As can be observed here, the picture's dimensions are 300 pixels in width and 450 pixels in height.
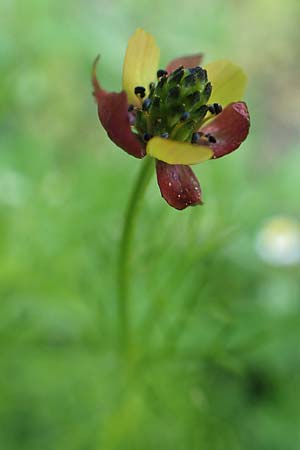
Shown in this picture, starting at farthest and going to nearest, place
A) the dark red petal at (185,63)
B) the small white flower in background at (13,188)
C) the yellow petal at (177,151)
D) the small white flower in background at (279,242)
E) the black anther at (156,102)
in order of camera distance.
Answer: the small white flower in background at (279,242) < the small white flower in background at (13,188) < the dark red petal at (185,63) < the black anther at (156,102) < the yellow petal at (177,151)

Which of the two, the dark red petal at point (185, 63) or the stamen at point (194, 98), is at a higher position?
the dark red petal at point (185, 63)

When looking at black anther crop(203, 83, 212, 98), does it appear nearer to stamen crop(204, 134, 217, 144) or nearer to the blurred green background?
stamen crop(204, 134, 217, 144)

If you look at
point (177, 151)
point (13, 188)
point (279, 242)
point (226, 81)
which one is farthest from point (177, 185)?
point (279, 242)

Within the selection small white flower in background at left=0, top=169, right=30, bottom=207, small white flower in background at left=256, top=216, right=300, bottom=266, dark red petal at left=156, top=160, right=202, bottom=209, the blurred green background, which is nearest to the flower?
dark red petal at left=156, top=160, right=202, bottom=209

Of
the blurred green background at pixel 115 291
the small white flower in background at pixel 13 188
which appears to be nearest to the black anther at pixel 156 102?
the blurred green background at pixel 115 291

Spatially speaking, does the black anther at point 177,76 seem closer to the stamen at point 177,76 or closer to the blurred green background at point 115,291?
the stamen at point 177,76

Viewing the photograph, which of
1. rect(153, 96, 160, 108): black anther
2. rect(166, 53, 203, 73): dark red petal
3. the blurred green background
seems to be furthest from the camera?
the blurred green background

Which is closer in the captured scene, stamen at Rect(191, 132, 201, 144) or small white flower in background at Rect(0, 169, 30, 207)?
stamen at Rect(191, 132, 201, 144)

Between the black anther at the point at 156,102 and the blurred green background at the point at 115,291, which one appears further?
the blurred green background at the point at 115,291
